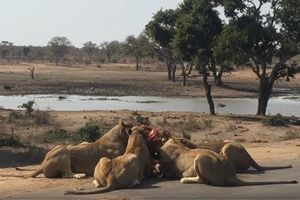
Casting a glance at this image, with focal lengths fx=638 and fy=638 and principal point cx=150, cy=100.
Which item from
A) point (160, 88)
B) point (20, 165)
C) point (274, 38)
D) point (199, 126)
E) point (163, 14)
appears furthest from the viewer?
point (160, 88)

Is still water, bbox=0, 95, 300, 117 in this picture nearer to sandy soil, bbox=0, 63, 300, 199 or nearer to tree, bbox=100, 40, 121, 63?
sandy soil, bbox=0, 63, 300, 199

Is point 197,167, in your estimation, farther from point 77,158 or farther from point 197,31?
point 197,31

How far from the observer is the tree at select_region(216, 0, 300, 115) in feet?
104

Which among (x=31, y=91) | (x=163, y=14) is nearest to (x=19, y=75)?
(x=31, y=91)

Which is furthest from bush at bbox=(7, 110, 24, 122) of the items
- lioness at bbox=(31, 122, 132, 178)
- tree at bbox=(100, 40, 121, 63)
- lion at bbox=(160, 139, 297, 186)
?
tree at bbox=(100, 40, 121, 63)

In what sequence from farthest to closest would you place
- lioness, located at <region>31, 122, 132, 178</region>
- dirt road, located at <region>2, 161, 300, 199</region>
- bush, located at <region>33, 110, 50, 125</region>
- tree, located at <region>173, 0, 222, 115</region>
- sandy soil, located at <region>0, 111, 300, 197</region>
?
tree, located at <region>173, 0, 222, 115</region> < bush, located at <region>33, 110, 50, 125</region> < lioness, located at <region>31, 122, 132, 178</region> < sandy soil, located at <region>0, 111, 300, 197</region> < dirt road, located at <region>2, 161, 300, 199</region>

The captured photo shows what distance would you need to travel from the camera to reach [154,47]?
66062 millimetres

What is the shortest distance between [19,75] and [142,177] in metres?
61.7

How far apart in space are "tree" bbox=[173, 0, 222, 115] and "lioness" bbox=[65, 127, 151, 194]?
21244 mm

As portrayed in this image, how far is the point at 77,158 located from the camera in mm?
13094

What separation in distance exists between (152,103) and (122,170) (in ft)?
116

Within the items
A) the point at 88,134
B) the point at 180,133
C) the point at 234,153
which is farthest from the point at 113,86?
the point at 234,153

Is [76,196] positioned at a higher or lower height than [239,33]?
lower

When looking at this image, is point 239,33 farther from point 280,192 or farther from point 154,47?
point 154,47
